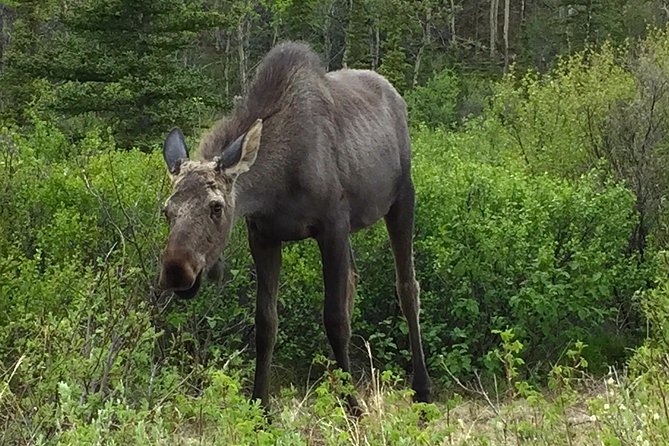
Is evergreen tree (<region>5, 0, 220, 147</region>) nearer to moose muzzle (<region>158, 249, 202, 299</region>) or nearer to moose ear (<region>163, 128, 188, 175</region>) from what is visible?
moose ear (<region>163, 128, 188, 175</region>)

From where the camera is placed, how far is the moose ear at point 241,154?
18.7 feet

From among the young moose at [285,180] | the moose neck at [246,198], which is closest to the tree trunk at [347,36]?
the young moose at [285,180]

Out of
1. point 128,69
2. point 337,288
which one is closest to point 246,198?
point 337,288

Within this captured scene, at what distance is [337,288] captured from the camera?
655 cm

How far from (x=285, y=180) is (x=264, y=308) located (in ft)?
3.25

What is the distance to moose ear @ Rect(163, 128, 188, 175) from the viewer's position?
571cm

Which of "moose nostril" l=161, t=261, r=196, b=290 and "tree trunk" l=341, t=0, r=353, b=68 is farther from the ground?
"moose nostril" l=161, t=261, r=196, b=290

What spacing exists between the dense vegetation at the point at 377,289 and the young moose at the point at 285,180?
1.77 feet

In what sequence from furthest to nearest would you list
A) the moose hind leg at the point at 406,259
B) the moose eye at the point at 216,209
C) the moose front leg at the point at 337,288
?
the moose hind leg at the point at 406,259
the moose front leg at the point at 337,288
the moose eye at the point at 216,209

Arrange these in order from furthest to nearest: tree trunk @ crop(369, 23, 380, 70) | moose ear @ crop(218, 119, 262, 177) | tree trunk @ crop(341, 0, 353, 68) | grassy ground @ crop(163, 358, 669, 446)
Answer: tree trunk @ crop(369, 23, 380, 70)
tree trunk @ crop(341, 0, 353, 68)
moose ear @ crop(218, 119, 262, 177)
grassy ground @ crop(163, 358, 669, 446)

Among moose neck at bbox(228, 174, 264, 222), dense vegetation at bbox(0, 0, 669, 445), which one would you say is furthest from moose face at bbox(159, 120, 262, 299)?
dense vegetation at bbox(0, 0, 669, 445)

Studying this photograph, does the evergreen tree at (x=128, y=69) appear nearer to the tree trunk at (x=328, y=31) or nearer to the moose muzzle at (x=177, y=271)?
the moose muzzle at (x=177, y=271)

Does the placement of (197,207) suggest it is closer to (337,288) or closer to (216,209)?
(216,209)

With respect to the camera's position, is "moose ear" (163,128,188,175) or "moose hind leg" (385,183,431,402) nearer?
"moose ear" (163,128,188,175)
